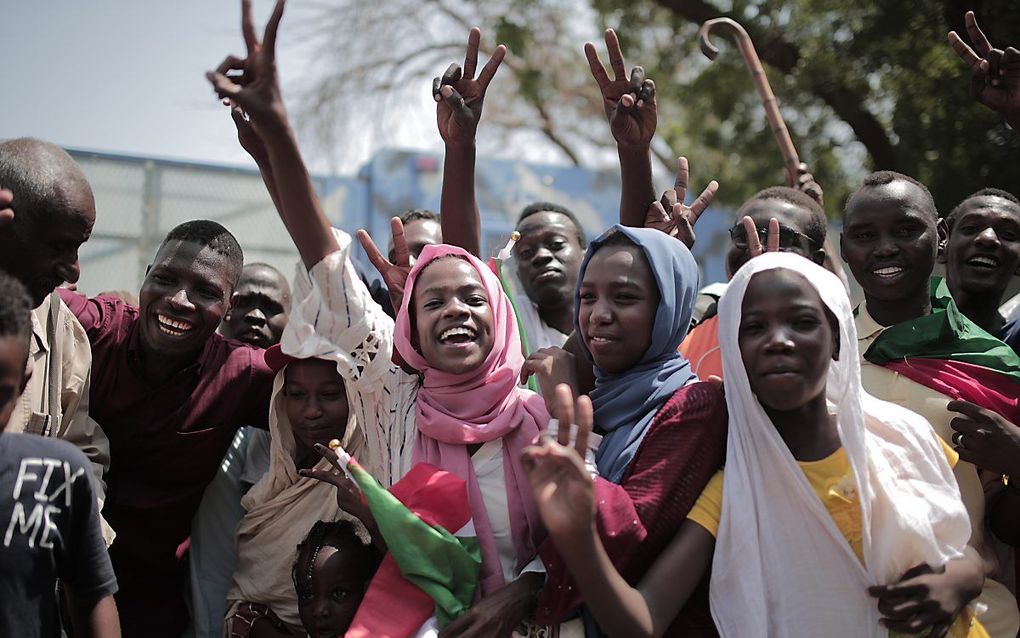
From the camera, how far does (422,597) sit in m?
2.68

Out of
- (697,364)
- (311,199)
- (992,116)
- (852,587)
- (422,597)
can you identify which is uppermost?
(992,116)

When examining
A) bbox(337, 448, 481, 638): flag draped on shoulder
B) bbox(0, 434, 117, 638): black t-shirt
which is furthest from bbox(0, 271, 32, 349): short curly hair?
bbox(337, 448, 481, 638): flag draped on shoulder

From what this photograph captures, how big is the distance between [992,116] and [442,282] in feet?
24.8

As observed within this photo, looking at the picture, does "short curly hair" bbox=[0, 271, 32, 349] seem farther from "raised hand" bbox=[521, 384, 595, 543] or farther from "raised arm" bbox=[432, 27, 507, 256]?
"raised arm" bbox=[432, 27, 507, 256]

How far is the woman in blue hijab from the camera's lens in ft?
8.07

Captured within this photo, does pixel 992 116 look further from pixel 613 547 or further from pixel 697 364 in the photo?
pixel 613 547

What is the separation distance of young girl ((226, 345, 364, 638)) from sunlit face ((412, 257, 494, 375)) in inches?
26.1

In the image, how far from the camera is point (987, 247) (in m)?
3.86

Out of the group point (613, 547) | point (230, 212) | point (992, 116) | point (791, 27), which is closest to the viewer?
point (613, 547)

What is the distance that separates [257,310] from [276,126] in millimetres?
2098

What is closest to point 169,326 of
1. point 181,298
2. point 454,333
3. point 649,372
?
point 181,298

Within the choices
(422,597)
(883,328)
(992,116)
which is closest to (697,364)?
(883,328)

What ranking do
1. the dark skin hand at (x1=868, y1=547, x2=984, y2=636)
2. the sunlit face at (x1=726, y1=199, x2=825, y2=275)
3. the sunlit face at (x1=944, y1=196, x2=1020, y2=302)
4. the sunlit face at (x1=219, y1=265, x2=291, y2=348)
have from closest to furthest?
the dark skin hand at (x1=868, y1=547, x2=984, y2=636) < the sunlit face at (x1=726, y1=199, x2=825, y2=275) < the sunlit face at (x1=944, y1=196, x2=1020, y2=302) < the sunlit face at (x1=219, y1=265, x2=291, y2=348)

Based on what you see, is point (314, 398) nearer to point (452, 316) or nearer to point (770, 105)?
point (452, 316)
